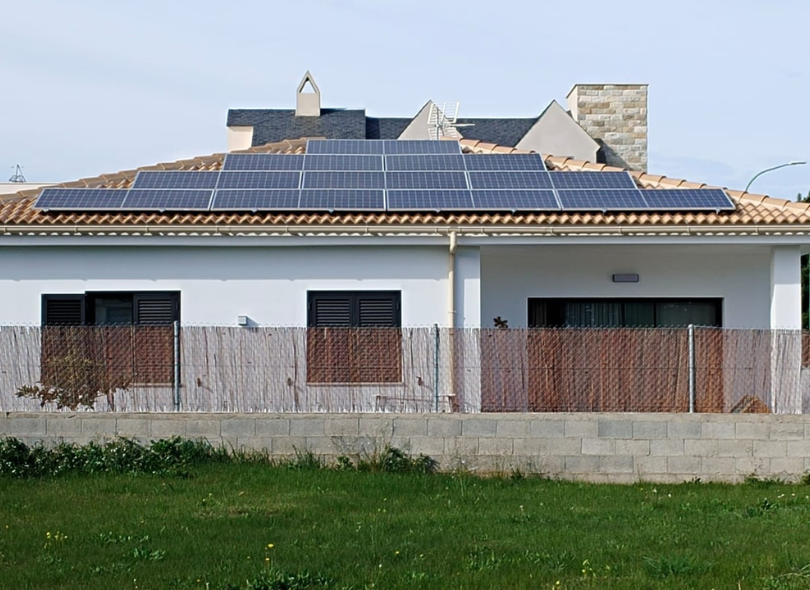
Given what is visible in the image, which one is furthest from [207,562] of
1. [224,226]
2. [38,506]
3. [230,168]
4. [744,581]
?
[230,168]

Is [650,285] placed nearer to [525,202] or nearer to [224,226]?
[525,202]

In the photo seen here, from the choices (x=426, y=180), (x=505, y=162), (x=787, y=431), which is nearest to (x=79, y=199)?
(x=426, y=180)

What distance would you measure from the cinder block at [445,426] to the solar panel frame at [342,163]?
19.6 ft

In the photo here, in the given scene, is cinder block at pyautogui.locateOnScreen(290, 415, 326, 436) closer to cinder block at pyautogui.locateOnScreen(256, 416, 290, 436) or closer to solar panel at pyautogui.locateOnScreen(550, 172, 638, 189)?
cinder block at pyautogui.locateOnScreen(256, 416, 290, 436)

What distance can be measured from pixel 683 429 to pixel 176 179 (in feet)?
28.1

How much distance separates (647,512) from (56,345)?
23.0ft

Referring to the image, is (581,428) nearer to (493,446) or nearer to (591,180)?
(493,446)

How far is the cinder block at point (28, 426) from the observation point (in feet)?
41.3

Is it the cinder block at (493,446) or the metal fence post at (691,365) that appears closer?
the cinder block at (493,446)

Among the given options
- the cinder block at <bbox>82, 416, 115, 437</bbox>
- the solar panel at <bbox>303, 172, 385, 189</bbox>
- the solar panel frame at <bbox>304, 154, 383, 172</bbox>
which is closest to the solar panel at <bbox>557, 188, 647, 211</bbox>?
the solar panel at <bbox>303, 172, 385, 189</bbox>

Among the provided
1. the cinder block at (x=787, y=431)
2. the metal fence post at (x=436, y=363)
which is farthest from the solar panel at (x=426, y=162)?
the cinder block at (x=787, y=431)

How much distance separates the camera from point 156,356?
41.4ft

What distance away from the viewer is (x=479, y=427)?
40.8ft

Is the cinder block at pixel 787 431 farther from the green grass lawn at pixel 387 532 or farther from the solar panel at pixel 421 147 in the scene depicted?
the solar panel at pixel 421 147
